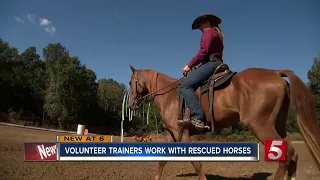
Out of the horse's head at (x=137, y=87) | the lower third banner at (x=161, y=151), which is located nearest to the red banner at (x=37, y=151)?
the lower third banner at (x=161, y=151)

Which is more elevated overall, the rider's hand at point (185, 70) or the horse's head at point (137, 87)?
the rider's hand at point (185, 70)

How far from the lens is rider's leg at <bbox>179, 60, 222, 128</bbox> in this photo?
472cm

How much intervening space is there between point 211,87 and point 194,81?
13.7 inches

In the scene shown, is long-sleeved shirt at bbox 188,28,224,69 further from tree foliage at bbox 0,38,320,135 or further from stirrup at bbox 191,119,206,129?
tree foliage at bbox 0,38,320,135

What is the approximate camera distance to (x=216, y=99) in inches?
184

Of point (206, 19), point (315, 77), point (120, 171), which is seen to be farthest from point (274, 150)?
point (315, 77)

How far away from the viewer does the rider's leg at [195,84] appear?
4.72m

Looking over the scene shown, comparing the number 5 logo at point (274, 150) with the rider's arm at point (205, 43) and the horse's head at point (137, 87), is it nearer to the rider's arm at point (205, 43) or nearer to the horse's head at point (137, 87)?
the rider's arm at point (205, 43)

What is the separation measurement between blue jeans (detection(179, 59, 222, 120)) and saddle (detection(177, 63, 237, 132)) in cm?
8

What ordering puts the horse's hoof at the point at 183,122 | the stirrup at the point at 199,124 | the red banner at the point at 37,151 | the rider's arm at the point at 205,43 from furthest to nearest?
the rider's arm at the point at 205,43, the horse's hoof at the point at 183,122, the stirrup at the point at 199,124, the red banner at the point at 37,151

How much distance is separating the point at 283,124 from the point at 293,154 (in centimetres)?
58

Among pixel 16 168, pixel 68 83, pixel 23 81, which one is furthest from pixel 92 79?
pixel 16 168

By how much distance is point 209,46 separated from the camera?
495 centimetres

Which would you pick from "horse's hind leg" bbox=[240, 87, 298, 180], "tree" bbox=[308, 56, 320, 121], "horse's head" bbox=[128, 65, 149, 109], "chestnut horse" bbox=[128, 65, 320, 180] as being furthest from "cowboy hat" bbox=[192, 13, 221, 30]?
"tree" bbox=[308, 56, 320, 121]
